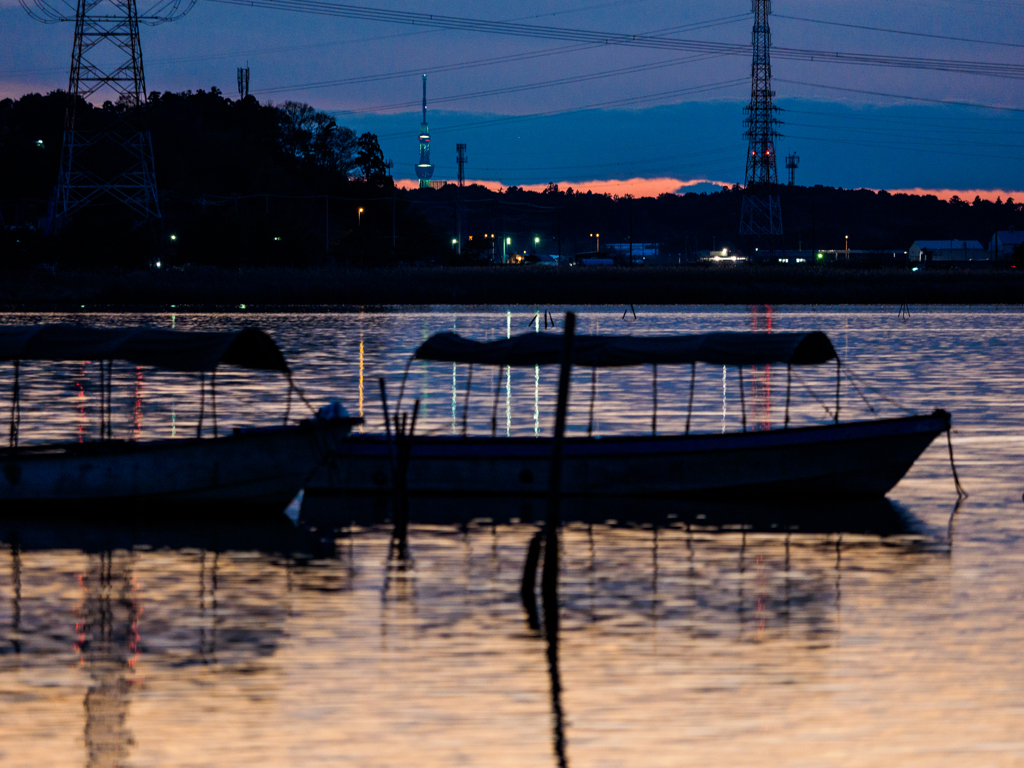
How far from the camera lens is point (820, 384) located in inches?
2485

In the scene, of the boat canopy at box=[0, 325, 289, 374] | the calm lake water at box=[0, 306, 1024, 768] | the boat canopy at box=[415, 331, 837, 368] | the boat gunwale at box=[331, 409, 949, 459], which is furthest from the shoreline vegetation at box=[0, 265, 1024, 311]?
the calm lake water at box=[0, 306, 1024, 768]

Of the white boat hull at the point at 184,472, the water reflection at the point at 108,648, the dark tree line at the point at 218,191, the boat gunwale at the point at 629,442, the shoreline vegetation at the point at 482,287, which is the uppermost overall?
the dark tree line at the point at 218,191

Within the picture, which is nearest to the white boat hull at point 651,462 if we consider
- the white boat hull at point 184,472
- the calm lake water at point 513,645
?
the calm lake water at point 513,645

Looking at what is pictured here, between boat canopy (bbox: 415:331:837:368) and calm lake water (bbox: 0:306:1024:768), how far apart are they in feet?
11.3

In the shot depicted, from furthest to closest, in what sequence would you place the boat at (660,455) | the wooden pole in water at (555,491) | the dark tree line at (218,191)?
the dark tree line at (218,191)
the boat at (660,455)
the wooden pole in water at (555,491)

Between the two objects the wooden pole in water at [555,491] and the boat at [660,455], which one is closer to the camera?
the wooden pole in water at [555,491]

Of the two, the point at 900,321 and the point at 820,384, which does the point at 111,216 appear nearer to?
the point at 900,321

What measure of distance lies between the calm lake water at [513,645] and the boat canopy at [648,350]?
3.44 meters

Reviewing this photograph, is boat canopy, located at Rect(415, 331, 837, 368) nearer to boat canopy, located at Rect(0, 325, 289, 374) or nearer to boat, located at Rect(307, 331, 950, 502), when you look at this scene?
boat, located at Rect(307, 331, 950, 502)

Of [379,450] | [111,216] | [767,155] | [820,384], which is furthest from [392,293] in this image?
[379,450]

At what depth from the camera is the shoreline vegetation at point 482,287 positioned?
11938 cm

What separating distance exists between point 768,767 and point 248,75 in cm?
17446

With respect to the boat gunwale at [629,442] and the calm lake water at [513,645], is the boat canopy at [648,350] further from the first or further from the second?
the calm lake water at [513,645]

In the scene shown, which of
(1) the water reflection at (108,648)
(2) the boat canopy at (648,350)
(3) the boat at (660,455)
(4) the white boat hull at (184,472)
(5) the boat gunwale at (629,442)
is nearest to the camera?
(1) the water reflection at (108,648)
